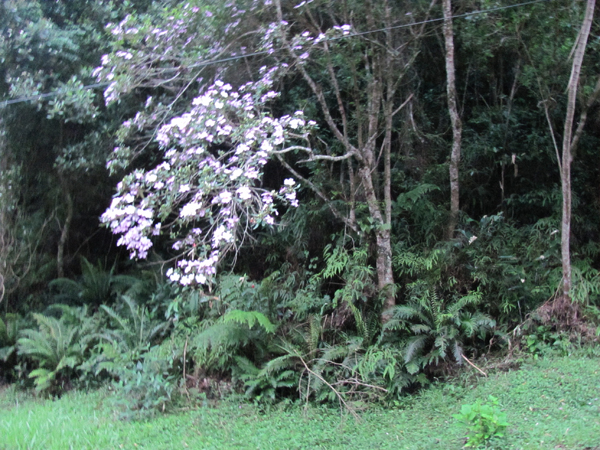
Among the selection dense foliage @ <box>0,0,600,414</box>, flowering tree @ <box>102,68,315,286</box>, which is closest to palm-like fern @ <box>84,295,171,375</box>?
dense foliage @ <box>0,0,600,414</box>

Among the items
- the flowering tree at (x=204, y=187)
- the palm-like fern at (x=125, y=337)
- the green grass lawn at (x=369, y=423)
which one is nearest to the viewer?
the green grass lawn at (x=369, y=423)

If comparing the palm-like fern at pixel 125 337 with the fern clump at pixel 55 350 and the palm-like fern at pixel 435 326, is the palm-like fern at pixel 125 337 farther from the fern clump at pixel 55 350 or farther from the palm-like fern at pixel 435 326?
the palm-like fern at pixel 435 326

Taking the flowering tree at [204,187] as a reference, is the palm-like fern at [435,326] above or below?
below

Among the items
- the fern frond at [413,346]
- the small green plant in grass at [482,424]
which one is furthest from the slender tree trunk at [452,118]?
the small green plant in grass at [482,424]

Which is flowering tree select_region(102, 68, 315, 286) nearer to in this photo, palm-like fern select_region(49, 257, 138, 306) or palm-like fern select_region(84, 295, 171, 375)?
palm-like fern select_region(84, 295, 171, 375)

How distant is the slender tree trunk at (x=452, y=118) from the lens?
6.89 m

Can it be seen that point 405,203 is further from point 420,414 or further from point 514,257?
point 420,414

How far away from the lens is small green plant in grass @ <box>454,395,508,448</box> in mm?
4297

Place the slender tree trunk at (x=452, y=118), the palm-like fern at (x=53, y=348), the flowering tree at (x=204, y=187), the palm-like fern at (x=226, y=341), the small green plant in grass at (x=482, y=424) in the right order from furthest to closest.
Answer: the palm-like fern at (x=53, y=348), the slender tree trunk at (x=452, y=118), the palm-like fern at (x=226, y=341), the flowering tree at (x=204, y=187), the small green plant in grass at (x=482, y=424)

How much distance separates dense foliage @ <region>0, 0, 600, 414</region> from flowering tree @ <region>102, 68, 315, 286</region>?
3cm

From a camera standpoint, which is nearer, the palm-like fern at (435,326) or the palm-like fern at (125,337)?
the palm-like fern at (435,326)

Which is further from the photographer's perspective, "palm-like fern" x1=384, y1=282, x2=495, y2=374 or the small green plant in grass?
"palm-like fern" x1=384, y1=282, x2=495, y2=374

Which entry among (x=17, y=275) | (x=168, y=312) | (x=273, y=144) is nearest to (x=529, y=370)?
(x=273, y=144)

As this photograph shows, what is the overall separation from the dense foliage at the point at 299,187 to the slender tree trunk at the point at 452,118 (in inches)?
4.5
